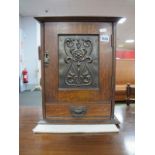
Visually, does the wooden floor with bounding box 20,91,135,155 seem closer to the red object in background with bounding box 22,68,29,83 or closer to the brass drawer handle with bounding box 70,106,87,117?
the brass drawer handle with bounding box 70,106,87,117

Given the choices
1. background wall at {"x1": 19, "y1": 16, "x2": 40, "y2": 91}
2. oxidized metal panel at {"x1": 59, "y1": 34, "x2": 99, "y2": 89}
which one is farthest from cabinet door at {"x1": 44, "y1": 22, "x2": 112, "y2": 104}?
background wall at {"x1": 19, "y1": 16, "x2": 40, "y2": 91}

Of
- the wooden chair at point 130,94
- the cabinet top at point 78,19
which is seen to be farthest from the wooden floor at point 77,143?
the wooden chair at point 130,94

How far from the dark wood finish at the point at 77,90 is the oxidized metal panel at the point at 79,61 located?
0.05 metres

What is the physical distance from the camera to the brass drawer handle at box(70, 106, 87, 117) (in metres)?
2.41

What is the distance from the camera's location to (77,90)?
2.43 meters

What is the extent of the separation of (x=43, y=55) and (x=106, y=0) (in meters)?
3.54

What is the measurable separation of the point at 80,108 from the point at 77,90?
220mm

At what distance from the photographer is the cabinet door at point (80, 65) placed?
2.41 metres

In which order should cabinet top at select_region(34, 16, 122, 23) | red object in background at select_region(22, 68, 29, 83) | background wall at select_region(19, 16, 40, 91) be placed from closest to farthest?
1. cabinet top at select_region(34, 16, 122, 23)
2. red object in background at select_region(22, 68, 29, 83)
3. background wall at select_region(19, 16, 40, 91)

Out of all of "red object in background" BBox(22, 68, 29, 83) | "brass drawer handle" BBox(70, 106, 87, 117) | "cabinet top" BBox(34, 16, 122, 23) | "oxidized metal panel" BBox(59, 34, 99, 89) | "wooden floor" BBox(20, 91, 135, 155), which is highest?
"cabinet top" BBox(34, 16, 122, 23)

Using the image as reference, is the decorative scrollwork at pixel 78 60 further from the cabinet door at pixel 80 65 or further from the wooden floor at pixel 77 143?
the wooden floor at pixel 77 143

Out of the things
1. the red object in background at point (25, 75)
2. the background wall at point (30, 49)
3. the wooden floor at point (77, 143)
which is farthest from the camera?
the background wall at point (30, 49)
